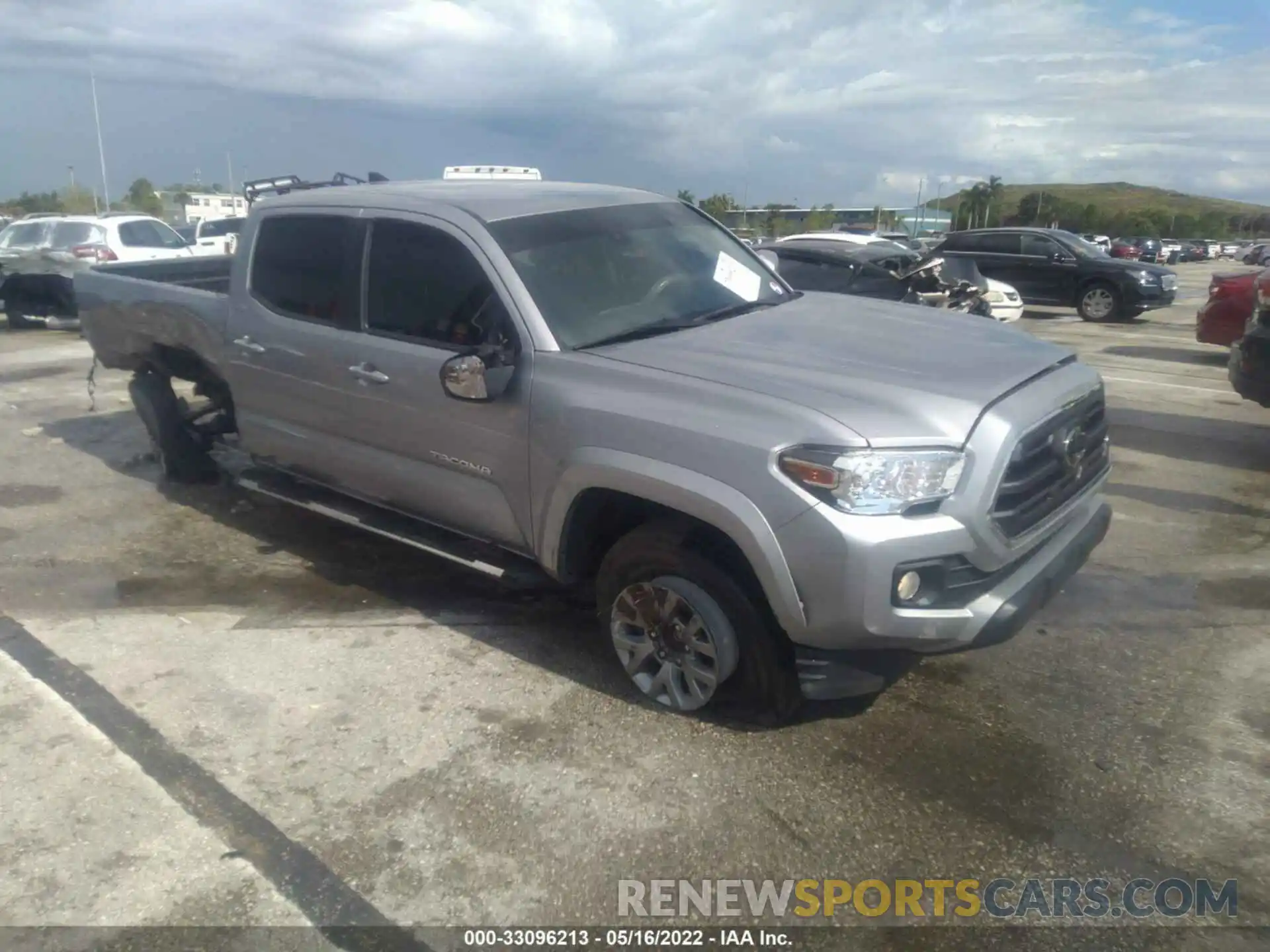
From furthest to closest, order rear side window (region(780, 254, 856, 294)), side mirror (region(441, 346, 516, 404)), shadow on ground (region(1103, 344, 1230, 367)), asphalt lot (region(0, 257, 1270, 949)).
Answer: shadow on ground (region(1103, 344, 1230, 367)) < rear side window (region(780, 254, 856, 294)) < side mirror (region(441, 346, 516, 404)) < asphalt lot (region(0, 257, 1270, 949))

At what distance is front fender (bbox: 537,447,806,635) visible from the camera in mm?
3158

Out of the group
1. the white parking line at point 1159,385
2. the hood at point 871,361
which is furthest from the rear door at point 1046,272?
the hood at point 871,361

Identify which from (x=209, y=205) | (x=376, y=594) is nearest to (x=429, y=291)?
(x=376, y=594)

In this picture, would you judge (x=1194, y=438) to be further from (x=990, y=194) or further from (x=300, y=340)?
(x=990, y=194)

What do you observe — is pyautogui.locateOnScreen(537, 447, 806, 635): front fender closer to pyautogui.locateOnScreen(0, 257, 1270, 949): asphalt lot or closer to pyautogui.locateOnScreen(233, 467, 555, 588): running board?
pyautogui.locateOnScreen(233, 467, 555, 588): running board

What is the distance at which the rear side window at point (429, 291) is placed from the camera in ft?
13.3

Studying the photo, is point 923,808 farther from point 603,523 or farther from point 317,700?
point 317,700

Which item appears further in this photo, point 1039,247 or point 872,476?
point 1039,247

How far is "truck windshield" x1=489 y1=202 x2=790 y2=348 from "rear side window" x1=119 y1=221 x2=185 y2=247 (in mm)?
13273

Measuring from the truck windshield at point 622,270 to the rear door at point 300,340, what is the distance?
973mm

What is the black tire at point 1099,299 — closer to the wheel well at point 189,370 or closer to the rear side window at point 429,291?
the wheel well at point 189,370

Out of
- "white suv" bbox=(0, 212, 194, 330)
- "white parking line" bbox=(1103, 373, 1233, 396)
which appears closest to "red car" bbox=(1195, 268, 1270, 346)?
"white parking line" bbox=(1103, 373, 1233, 396)

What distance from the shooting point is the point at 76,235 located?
15312mm

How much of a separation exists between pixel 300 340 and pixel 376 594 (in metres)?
1.32
